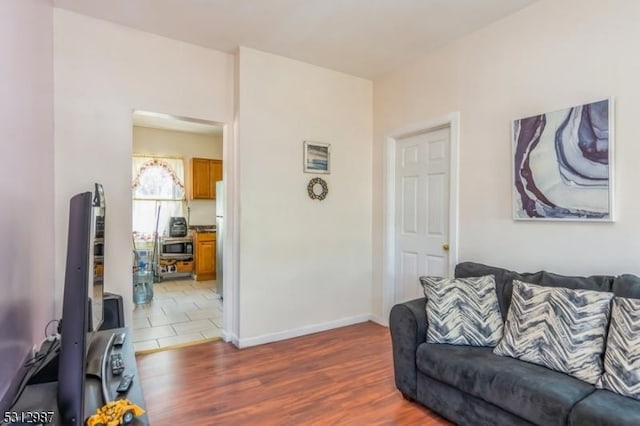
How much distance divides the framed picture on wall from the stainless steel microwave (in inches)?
147

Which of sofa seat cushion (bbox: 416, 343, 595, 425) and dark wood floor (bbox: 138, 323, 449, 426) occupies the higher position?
sofa seat cushion (bbox: 416, 343, 595, 425)

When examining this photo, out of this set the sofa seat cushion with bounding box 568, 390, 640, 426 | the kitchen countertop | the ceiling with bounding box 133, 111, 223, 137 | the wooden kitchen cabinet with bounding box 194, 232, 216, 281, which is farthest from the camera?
the kitchen countertop

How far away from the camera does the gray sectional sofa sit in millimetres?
1636

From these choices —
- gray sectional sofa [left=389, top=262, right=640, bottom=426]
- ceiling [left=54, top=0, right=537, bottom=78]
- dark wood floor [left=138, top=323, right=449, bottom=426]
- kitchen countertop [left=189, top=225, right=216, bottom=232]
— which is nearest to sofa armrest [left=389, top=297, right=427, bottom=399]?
gray sectional sofa [left=389, top=262, right=640, bottom=426]

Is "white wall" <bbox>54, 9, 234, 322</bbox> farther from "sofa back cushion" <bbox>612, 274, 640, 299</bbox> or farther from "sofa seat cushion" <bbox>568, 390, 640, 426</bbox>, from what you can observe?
"sofa back cushion" <bbox>612, 274, 640, 299</bbox>

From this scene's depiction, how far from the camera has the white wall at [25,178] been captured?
153cm

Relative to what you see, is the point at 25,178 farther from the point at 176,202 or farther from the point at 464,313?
the point at 176,202

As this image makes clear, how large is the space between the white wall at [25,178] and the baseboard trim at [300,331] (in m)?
1.60

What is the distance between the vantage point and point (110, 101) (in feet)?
9.81

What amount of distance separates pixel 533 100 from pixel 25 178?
3.29m

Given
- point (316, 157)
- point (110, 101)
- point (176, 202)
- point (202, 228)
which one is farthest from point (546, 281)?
point (176, 202)

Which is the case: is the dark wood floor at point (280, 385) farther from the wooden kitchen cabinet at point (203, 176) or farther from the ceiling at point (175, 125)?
the wooden kitchen cabinet at point (203, 176)

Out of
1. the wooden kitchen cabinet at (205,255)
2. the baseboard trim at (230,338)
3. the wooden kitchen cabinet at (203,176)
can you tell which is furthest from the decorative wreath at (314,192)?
the wooden kitchen cabinet at (203,176)

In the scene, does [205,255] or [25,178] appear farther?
[205,255]
